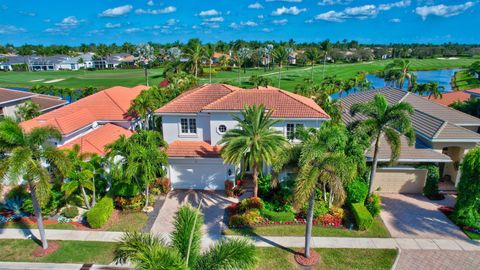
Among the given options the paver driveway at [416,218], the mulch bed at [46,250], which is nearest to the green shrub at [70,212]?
the mulch bed at [46,250]

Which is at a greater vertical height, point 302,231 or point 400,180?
point 400,180

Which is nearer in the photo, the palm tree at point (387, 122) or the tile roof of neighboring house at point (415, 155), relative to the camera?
the palm tree at point (387, 122)

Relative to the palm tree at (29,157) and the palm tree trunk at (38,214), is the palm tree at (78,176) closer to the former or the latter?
the palm tree trunk at (38,214)

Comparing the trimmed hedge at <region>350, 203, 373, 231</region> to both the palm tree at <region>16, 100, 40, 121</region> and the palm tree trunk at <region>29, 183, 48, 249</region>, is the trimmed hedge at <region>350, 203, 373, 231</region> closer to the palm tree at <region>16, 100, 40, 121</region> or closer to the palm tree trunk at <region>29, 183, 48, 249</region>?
the palm tree trunk at <region>29, 183, 48, 249</region>

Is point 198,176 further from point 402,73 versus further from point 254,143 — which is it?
point 402,73

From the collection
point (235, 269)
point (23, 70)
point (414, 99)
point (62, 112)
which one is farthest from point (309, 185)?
point (23, 70)

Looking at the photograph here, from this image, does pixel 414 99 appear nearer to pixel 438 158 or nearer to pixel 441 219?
pixel 438 158

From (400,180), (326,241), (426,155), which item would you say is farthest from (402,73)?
(326,241)
